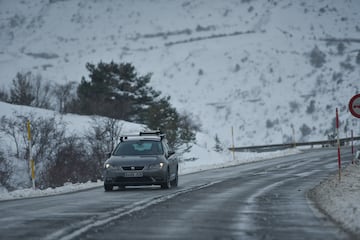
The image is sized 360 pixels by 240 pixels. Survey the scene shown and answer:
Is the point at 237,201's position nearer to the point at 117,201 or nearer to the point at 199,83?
the point at 117,201

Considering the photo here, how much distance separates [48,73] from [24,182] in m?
145

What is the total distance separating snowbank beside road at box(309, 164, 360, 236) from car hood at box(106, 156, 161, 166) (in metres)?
4.73

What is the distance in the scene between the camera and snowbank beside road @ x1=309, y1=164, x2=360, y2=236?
11383mm

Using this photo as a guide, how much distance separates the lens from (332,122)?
119562 millimetres

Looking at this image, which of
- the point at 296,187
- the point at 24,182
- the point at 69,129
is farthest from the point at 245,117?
the point at 296,187

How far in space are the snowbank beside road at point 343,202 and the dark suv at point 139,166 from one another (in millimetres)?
4419

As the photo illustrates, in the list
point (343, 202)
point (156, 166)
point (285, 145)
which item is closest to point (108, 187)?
point (156, 166)

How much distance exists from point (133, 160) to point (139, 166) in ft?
1.22

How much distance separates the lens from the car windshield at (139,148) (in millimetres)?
22922

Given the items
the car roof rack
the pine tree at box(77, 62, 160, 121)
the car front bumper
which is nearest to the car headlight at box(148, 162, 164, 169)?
the car front bumper

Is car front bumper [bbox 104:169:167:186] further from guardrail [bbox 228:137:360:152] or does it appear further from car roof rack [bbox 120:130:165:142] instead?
guardrail [bbox 228:137:360:152]

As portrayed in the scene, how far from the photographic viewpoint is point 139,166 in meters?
21.6

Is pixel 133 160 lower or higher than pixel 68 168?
higher

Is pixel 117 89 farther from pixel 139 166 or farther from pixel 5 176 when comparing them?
pixel 139 166
